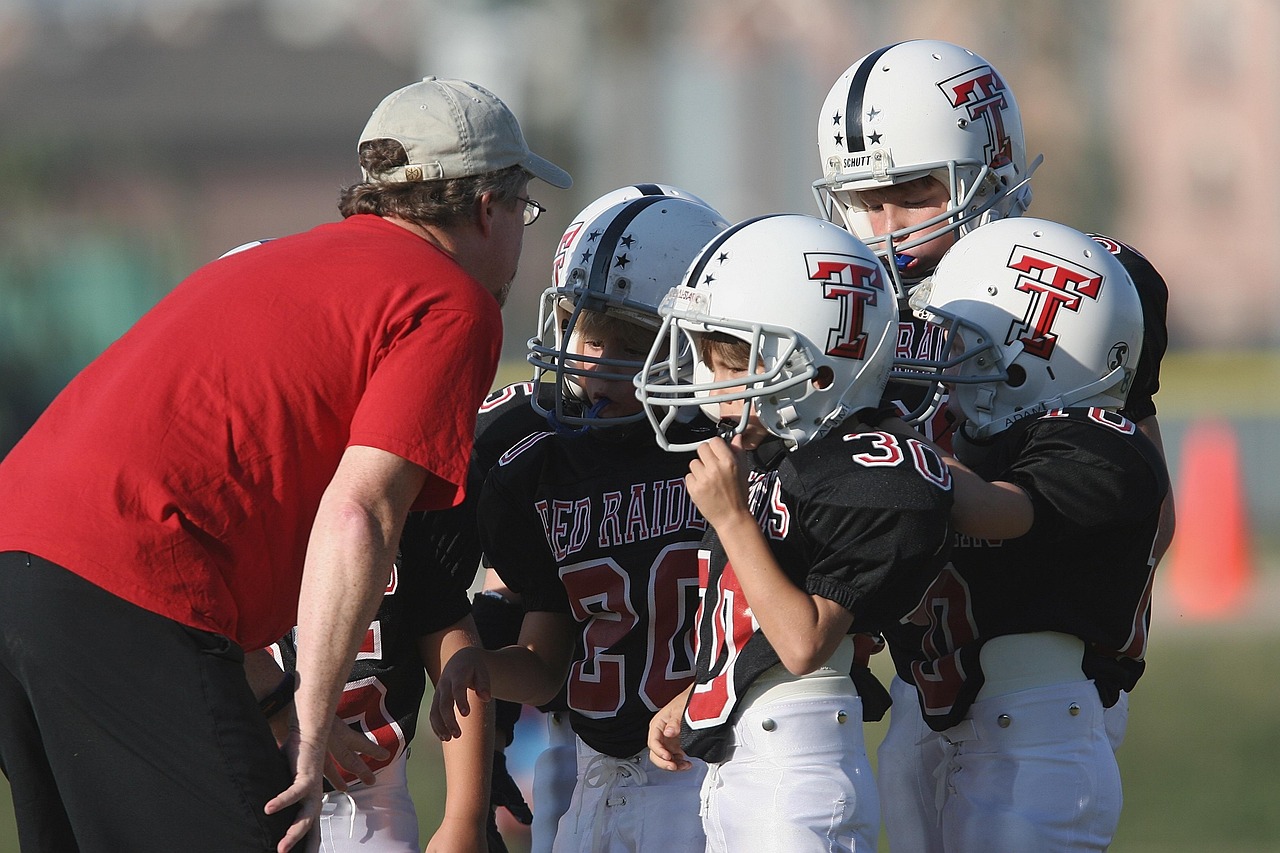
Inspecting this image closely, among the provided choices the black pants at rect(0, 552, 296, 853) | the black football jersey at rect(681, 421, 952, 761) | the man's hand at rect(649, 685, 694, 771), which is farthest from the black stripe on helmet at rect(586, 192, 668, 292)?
the black pants at rect(0, 552, 296, 853)

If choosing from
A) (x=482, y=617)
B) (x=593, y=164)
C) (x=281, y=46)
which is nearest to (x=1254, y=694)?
(x=482, y=617)

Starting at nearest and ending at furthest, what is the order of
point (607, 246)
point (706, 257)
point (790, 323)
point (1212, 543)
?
point (790, 323), point (706, 257), point (607, 246), point (1212, 543)

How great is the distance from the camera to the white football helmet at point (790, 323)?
2975mm

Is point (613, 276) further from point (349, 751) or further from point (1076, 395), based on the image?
point (349, 751)

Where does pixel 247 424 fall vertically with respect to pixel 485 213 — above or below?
below

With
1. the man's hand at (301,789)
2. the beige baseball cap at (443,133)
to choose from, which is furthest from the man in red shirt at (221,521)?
the beige baseball cap at (443,133)

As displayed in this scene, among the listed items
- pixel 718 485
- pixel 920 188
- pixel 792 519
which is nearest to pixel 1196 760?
pixel 920 188

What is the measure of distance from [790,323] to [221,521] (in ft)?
3.62

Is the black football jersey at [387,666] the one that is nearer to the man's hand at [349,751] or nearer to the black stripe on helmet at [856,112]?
the man's hand at [349,751]

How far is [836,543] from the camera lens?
2857 millimetres

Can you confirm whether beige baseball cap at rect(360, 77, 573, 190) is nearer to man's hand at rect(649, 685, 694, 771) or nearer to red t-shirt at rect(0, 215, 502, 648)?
red t-shirt at rect(0, 215, 502, 648)

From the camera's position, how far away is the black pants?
108 inches

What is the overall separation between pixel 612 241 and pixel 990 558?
111cm

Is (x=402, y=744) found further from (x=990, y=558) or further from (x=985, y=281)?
(x=985, y=281)
